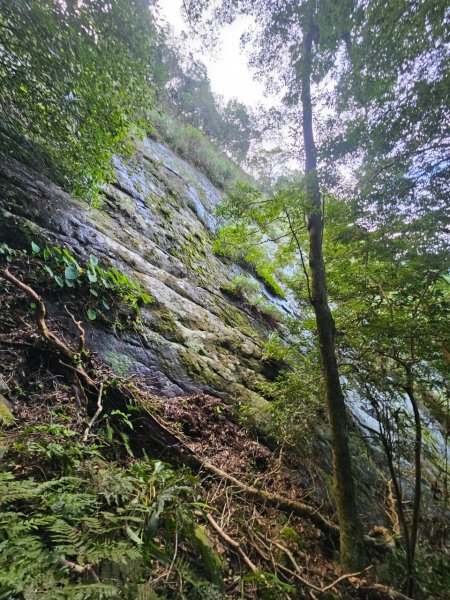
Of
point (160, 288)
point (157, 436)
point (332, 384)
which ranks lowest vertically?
point (157, 436)

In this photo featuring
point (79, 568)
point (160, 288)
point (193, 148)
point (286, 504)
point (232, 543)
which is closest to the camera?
point (79, 568)

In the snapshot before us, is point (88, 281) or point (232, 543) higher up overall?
point (88, 281)

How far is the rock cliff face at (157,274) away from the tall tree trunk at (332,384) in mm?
1050

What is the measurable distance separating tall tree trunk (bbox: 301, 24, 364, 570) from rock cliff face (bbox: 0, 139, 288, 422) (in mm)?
1050

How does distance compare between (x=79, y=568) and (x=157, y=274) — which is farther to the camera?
(x=157, y=274)

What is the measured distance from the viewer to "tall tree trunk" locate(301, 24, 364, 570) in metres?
2.63

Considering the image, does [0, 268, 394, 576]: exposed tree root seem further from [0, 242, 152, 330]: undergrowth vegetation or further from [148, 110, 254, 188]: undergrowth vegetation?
[148, 110, 254, 188]: undergrowth vegetation

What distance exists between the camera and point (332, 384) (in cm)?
320

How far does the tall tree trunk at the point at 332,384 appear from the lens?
2635 mm

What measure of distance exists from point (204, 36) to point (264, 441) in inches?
282

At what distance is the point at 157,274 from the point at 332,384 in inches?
133

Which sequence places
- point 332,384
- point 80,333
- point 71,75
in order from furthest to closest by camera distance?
point 71,75, point 332,384, point 80,333

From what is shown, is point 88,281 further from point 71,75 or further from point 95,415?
point 71,75

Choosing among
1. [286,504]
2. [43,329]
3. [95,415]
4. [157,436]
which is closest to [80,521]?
[95,415]
